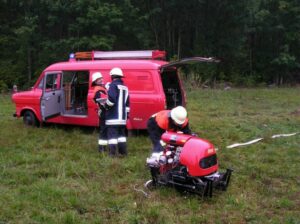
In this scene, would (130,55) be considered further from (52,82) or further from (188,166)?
(188,166)

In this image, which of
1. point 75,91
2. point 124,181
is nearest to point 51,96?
point 75,91

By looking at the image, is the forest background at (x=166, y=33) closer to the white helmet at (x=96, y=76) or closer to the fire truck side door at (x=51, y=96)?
the fire truck side door at (x=51, y=96)

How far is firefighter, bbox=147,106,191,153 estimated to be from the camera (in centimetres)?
666

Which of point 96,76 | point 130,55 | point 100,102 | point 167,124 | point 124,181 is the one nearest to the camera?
point 167,124

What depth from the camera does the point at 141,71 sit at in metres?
10.6

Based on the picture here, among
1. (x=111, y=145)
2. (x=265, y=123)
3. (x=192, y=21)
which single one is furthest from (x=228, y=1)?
(x=111, y=145)

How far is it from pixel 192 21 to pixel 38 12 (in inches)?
394

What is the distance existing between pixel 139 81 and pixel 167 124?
389 centimetres

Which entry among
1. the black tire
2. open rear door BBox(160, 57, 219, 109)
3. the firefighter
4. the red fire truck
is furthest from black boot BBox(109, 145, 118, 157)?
the black tire

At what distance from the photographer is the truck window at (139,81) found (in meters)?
10.4

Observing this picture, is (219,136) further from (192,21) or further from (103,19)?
(192,21)

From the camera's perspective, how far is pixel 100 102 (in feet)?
29.3

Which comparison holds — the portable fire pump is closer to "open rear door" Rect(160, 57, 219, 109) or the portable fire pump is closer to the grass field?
the grass field

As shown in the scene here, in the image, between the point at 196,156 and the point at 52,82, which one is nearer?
the point at 196,156
